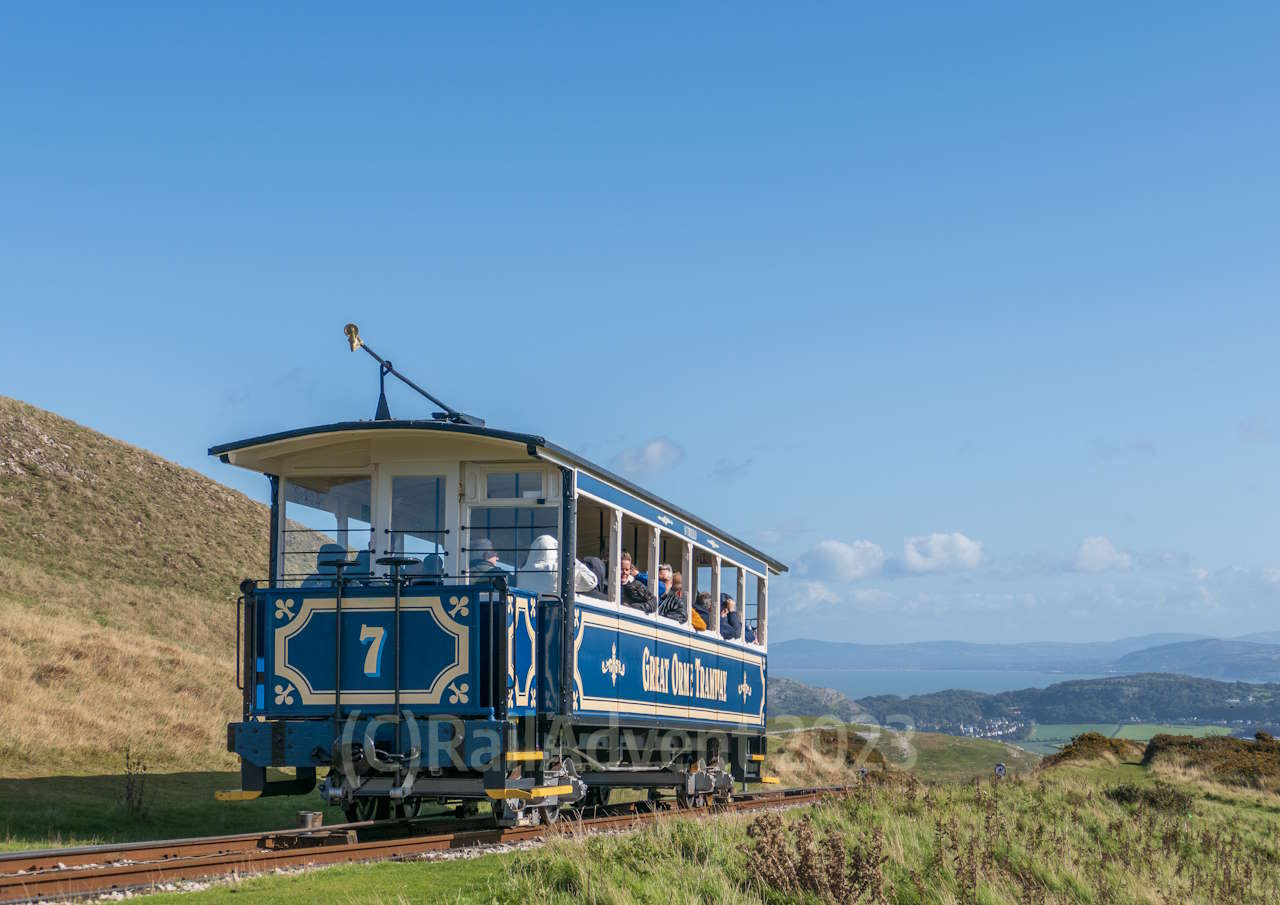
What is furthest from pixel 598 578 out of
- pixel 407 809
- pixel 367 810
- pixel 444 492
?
pixel 367 810

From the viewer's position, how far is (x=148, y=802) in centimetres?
1620

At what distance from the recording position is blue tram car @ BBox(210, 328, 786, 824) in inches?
487

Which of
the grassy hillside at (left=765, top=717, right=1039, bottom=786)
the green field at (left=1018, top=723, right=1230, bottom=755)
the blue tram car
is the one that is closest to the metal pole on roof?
the blue tram car

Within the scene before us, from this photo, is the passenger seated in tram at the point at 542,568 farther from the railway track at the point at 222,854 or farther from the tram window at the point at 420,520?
the railway track at the point at 222,854

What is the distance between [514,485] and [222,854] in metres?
4.48

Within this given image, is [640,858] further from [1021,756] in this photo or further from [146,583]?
[146,583]

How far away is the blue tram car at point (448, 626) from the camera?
1237 cm

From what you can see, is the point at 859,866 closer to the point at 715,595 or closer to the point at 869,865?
the point at 869,865

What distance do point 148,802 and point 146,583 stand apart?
27.1m

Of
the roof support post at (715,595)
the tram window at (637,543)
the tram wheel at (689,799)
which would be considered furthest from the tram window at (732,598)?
the tram window at (637,543)

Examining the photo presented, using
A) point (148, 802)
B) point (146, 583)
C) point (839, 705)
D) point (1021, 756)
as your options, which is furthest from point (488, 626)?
point (839, 705)

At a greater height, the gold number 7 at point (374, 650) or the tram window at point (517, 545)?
the tram window at point (517, 545)

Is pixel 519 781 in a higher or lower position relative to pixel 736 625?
→ lower

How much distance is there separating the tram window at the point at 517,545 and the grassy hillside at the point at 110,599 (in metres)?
7.95
